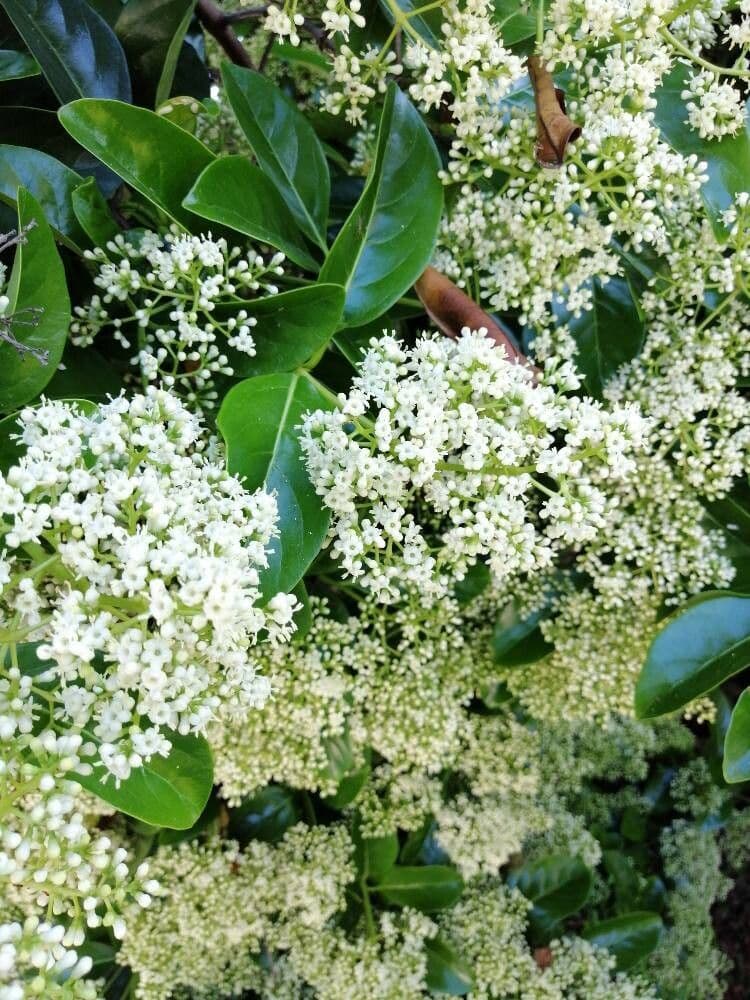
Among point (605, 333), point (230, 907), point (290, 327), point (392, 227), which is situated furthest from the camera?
point (230, 907)

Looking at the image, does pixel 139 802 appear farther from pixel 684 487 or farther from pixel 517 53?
pixel 517 53

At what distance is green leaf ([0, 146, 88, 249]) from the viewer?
1191 mm

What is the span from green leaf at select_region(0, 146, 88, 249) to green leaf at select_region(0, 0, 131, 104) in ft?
0.58

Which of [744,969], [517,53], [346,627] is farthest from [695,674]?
[744,969]

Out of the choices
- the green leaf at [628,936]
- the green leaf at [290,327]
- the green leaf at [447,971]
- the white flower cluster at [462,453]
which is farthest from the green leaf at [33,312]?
the green leaf at [628,936]

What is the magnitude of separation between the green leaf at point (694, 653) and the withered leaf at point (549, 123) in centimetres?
92

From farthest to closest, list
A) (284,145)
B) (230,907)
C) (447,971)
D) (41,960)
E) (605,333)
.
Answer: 1. (447,971)
2. (230,907)
3. (605,333)
4. (284,145)
5. (41,960)

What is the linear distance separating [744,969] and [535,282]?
3629 millimetres

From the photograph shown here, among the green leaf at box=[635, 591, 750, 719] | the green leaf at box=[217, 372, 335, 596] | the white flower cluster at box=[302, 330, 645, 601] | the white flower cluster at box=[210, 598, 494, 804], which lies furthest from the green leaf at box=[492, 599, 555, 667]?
the green leaf at box=[217, 372, 335, 596]

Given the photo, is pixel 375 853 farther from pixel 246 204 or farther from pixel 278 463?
pixel 246 204

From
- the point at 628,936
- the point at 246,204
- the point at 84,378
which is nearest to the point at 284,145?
the point at 246,204

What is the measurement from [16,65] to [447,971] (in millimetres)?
2354

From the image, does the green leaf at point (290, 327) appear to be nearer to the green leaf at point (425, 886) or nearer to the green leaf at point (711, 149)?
the green leaf at point (711, 149)

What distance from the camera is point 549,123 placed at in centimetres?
126
